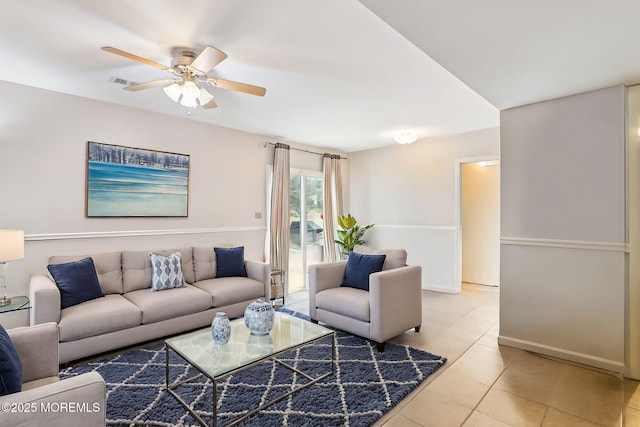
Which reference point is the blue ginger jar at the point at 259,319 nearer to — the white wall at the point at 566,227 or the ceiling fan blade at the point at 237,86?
the ceiling fan blade at the point at 237,86

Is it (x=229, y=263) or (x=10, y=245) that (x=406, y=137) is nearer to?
(x=229, y=263)

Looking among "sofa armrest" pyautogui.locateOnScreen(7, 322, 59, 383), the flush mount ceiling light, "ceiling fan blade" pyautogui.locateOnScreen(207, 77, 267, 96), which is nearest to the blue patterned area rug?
"sofa armrest" pyautogui.locateOnScreen(7, 322, 59, 383)

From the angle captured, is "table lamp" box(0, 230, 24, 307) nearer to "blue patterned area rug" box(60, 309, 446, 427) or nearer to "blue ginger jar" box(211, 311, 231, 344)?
"blue patterned area rug" box(60, 309, 446, 427)

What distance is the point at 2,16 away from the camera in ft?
6.55

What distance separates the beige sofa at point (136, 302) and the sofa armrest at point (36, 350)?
1060 mm

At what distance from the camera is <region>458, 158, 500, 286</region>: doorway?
18.5 feet

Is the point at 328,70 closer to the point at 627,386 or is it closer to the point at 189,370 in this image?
the point at 189,370

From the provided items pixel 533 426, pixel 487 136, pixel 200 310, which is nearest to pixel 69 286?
pixel 200 310

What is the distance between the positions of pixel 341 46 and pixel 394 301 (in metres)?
2.28

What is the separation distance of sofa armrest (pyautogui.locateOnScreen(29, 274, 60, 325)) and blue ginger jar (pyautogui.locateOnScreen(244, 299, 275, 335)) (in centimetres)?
156

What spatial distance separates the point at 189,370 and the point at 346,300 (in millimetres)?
1535

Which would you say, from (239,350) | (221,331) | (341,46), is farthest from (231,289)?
(341,46)

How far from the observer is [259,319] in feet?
8.21

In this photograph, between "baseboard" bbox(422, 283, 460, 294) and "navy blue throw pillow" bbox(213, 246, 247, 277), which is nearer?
"navy blue throw pillow" bbox(213, 246, 247, 277)
